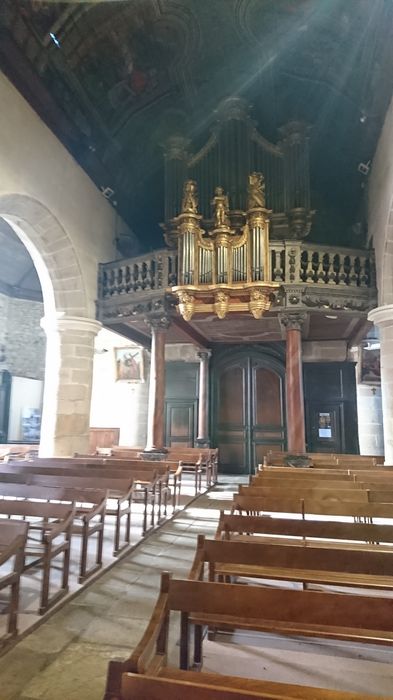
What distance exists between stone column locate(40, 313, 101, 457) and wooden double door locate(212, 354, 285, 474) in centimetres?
443

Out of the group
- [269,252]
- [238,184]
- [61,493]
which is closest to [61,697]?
[61,493]

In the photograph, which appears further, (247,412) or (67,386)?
(247,412)

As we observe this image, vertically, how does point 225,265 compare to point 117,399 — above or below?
above

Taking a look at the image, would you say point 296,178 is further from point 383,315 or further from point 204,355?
point 204,355

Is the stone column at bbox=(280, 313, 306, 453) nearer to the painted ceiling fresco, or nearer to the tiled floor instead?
the painted ceiling fresco

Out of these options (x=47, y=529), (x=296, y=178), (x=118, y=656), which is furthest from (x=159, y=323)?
(x=118, y=656)

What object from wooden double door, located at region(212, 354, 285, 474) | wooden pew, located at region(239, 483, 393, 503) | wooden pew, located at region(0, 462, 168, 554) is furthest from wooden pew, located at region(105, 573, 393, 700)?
wooden double door, located at region(212, 354, 285, 474)

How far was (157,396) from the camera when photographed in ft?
27.8

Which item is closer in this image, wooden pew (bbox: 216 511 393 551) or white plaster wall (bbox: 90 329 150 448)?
wooden pew (bbox: 216 511 393 551)

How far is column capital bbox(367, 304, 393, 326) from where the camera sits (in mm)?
7664

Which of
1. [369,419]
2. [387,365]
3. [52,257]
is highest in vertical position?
[52,257]

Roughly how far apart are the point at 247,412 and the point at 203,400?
123 cm

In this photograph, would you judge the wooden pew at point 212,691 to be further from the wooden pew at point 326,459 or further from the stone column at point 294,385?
the stone column at point 294,385

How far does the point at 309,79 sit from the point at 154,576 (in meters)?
10.3
